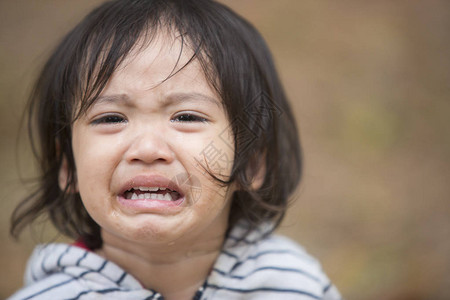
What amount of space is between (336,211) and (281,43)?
1.00 m

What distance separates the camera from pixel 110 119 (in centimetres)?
105

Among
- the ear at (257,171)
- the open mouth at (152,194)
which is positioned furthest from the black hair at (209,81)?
the open mouth at (152,194)

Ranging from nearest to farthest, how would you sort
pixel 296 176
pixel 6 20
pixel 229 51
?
pixel 229 51 → pixel 296 176 → pixel 6 20

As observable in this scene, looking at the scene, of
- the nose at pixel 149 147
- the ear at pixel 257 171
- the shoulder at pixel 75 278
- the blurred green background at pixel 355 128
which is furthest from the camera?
the blurred green background at pixel 355 128

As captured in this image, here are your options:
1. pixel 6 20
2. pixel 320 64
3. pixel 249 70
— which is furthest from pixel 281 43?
pixel 249 70

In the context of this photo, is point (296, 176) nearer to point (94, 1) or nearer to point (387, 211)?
point (387, 211)

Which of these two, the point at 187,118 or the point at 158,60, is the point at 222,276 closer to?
the point at 187,118

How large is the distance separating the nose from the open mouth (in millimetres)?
65

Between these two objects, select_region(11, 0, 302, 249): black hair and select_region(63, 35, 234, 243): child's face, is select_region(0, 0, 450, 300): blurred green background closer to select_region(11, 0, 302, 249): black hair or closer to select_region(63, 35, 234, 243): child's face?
select_region(11, 0, 302, 249): black hair

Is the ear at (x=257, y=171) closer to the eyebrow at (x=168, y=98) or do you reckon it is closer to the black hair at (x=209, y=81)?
the black hair at (x=209, y=81)

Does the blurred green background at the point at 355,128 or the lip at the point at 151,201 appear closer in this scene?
the lip at the point at 151,201

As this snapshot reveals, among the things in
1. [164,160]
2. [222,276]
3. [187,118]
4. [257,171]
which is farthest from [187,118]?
[222,276]

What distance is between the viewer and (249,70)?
119 centimetres

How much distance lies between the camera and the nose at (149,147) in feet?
3.23
